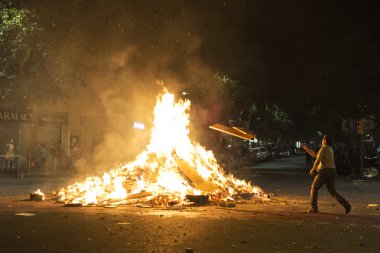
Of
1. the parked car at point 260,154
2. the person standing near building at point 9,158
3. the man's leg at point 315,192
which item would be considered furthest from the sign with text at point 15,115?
the parked car at point 260,154

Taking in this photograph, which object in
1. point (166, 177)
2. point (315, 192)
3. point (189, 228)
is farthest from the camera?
point (166, 177)

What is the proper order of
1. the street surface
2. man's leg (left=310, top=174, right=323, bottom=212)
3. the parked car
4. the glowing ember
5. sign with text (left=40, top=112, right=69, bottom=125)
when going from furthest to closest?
the parked car < sign with text (left=40, top=112, right=69, bottom=125) < the glowing ember < man's leg (left=310, top=174, right=323, bottom=212) < the street surface

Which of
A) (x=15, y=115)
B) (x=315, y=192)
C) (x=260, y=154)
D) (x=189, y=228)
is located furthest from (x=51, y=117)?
(x=260, y=154)

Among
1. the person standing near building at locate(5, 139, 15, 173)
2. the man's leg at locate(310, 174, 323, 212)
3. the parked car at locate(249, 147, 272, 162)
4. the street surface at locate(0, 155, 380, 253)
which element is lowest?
the street surface at locate(0, 155, 380, 253)

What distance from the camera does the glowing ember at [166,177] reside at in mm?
13891

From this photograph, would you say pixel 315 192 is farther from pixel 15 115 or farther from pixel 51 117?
pixel 51 117

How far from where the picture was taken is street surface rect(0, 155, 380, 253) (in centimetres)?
779

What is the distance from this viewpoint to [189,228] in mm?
9469

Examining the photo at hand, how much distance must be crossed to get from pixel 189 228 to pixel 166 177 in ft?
19.5

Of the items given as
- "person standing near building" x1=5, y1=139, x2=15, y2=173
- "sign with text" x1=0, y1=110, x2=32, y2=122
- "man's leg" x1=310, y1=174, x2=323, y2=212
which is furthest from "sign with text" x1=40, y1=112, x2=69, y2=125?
"man's leg" x1=310, y1=174, x2=323, y2=212

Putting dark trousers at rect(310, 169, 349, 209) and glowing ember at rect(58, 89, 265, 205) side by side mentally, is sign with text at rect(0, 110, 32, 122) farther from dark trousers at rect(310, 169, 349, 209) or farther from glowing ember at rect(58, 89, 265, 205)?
dark trousers at rect(310, 169, 349, 209)

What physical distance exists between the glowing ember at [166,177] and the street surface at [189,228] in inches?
34.4

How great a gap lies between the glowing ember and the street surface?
34.4 inches

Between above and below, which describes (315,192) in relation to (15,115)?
below
